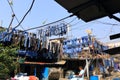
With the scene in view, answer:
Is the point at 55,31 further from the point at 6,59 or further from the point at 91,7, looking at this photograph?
Result: the point at 91,7

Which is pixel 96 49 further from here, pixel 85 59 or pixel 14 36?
pixel 14 36

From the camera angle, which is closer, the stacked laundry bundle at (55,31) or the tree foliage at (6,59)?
the tree foliage at (6,59)

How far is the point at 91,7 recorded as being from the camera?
3.47m

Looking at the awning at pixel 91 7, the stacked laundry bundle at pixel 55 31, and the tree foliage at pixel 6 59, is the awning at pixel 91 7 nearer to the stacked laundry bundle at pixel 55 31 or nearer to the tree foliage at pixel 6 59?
the tree foliage at pixel 6 59

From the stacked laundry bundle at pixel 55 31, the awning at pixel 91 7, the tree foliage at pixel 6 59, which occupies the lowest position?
the tree foliage at pixel 6 59

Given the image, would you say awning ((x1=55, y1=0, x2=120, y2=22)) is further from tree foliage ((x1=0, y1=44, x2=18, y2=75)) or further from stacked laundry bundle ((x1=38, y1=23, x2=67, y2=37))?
stacked laundry bundle ((x1=38, y1=23, x2=67, y2=37))

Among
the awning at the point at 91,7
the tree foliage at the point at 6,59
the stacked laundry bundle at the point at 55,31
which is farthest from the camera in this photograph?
the stacked laundry bundle at the point at 55,31

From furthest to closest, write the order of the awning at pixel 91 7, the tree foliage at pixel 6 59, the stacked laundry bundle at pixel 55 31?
the stacked laundry bundle at pixel 55 31
the tree foliage at pixel 6 59
the awning at pixel 91 7

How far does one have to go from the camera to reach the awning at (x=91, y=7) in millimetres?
3314

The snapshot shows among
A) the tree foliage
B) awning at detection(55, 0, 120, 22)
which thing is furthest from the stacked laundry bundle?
awning at detection(55, 0, 120, 22)

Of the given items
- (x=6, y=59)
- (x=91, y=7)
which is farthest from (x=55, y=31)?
(x=91, y=7)

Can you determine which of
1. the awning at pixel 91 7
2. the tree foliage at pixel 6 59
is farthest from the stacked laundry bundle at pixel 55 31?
the awning at pixel 91 7

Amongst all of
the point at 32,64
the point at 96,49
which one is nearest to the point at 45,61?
the point at 32,64

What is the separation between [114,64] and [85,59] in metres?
7.90
